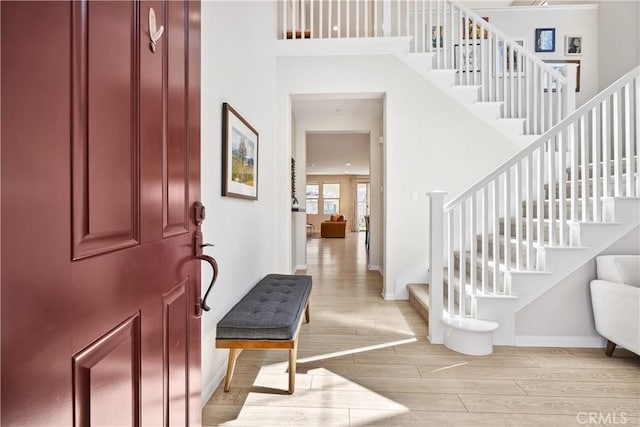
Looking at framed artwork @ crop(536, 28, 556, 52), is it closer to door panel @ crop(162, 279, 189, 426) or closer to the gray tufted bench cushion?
the gray tufted bench cushion

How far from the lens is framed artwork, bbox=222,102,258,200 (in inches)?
79.3

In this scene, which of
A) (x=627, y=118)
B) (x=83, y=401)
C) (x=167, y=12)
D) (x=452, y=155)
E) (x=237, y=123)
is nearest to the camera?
(x=83, y=401)

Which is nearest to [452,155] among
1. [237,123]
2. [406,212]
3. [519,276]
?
[406,212]

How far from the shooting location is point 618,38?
447 centimetres

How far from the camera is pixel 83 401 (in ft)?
1.94

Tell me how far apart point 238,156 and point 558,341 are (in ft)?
9.57

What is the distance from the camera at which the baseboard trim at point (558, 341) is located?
8.25ft

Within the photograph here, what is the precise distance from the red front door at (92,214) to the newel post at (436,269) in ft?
7.00

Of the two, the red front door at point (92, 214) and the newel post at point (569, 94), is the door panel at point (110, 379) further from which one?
the newel post at point (569, 94)

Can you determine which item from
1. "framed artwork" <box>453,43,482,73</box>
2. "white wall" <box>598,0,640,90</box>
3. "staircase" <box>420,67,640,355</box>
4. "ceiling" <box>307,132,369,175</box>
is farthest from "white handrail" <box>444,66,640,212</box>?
"ceiling" <box>307,132,369,175</box>

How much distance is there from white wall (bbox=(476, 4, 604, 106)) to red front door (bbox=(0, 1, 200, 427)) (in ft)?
19.4

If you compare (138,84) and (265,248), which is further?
(265,248)

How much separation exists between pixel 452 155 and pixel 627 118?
1.61 meters

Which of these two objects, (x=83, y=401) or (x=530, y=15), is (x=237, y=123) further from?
(x=530, y=15)
